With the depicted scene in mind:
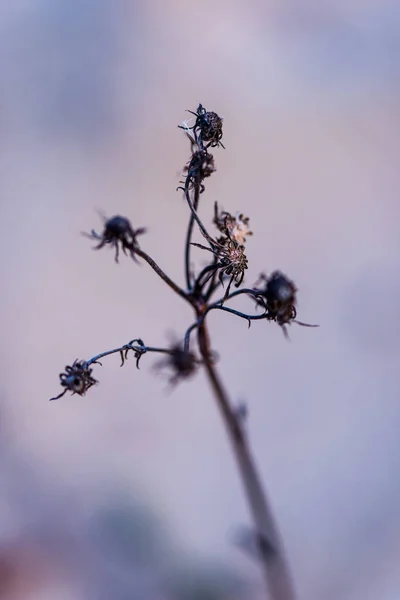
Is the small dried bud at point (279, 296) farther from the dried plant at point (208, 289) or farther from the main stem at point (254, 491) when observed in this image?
the main stem at point (254, 491)

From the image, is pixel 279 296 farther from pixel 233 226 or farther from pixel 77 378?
pixel 77 378

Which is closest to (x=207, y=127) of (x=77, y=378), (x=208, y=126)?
(x=208, y=126)

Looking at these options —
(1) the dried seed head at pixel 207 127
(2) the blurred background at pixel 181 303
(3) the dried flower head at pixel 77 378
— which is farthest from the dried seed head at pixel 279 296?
(2) the blurred background at pixel 181 303

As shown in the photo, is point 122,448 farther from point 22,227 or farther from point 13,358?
point 22,227

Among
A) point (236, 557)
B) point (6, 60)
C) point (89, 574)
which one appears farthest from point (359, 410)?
point (6, 60)

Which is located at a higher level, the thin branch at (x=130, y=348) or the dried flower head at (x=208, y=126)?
the dried flower head at (x=208, y=126)
